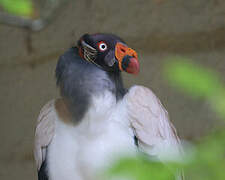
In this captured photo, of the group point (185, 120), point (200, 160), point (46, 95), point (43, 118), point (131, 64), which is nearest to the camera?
point (200, 160)

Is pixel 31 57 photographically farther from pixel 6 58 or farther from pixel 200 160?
pixel 200 160

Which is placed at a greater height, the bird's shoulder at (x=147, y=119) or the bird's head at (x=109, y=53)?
the bird's head at (x=109, y=53)

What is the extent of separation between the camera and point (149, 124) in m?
1.70

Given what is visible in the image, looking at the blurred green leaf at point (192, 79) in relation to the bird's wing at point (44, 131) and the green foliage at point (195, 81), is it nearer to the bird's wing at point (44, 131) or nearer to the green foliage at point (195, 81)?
the green foliage at point (195, 81)

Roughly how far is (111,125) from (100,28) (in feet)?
4.22

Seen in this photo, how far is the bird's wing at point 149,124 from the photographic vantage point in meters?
1.67

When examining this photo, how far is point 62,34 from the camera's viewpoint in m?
2.94

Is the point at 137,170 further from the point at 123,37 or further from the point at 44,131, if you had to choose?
the point at 123,37

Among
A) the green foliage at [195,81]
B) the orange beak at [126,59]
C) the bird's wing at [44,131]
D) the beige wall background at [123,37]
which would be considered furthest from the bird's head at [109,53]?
the green foliage at [195,81]

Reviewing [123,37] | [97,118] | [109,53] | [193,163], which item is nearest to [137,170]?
[193,163]

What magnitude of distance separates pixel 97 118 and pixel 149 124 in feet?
0.64

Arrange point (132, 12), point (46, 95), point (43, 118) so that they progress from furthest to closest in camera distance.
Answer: point (46, 95)
point (132, 12)
point (43, 118)

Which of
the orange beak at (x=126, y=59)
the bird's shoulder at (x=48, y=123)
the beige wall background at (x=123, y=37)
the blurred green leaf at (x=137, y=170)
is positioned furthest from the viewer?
→ the beige wall background at (x=123, y=37)

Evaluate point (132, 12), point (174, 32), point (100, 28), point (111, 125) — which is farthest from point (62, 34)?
point (111, 125)
